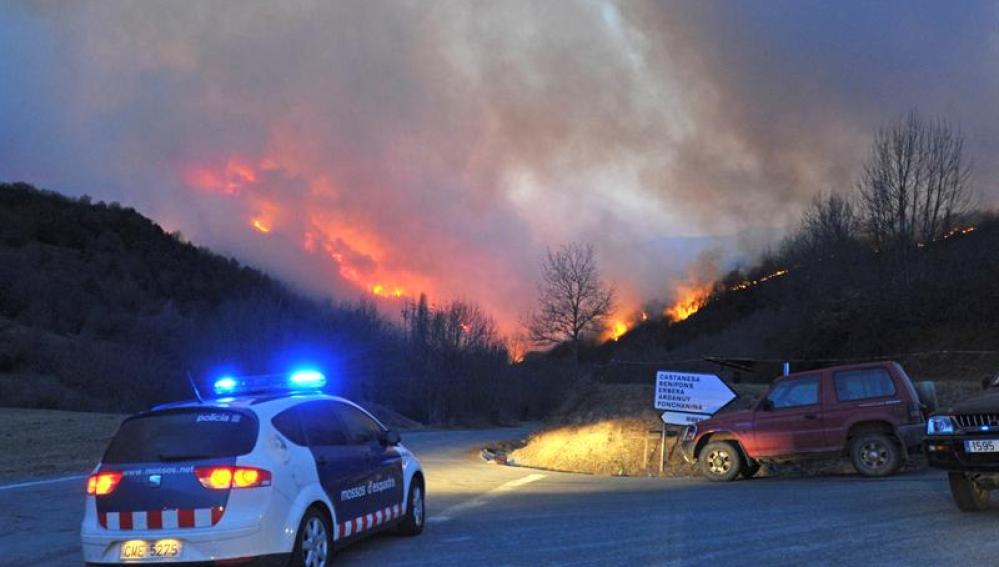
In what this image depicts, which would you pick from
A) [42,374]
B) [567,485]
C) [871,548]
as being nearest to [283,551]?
[871,548]

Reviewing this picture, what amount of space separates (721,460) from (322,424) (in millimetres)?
9627

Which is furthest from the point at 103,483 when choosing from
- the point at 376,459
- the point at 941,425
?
the point at 941,425

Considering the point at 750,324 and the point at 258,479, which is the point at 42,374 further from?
the point at 258,479

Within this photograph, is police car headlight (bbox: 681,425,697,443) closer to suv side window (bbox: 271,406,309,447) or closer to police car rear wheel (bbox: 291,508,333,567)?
police car rear wheel (bbox: 291,508,333,567)

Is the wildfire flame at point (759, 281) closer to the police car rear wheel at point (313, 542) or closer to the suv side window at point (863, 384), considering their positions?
the suv side window at point (863, 384)

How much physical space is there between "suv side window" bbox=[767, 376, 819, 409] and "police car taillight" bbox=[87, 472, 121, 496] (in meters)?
11.6

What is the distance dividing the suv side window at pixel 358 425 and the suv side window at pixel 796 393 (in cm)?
860

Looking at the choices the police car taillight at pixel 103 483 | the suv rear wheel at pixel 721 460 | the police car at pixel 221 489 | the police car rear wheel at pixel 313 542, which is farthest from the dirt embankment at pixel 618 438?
the police car taillight at pixel 103 483

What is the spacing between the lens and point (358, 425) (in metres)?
8.48

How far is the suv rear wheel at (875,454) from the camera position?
13.4 metres

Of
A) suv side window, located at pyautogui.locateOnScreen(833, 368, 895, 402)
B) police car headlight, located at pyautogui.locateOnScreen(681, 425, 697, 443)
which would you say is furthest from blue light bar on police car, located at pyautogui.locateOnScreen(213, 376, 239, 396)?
suv side window, located at pyautogui.locateOnScreen(833, 368, 895, 402)

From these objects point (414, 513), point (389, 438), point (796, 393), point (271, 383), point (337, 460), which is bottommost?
point (414, 513)

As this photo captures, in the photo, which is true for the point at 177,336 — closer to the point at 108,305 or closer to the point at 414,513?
the point at 108,305

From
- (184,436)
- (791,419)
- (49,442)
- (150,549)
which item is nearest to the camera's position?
(150,549)
